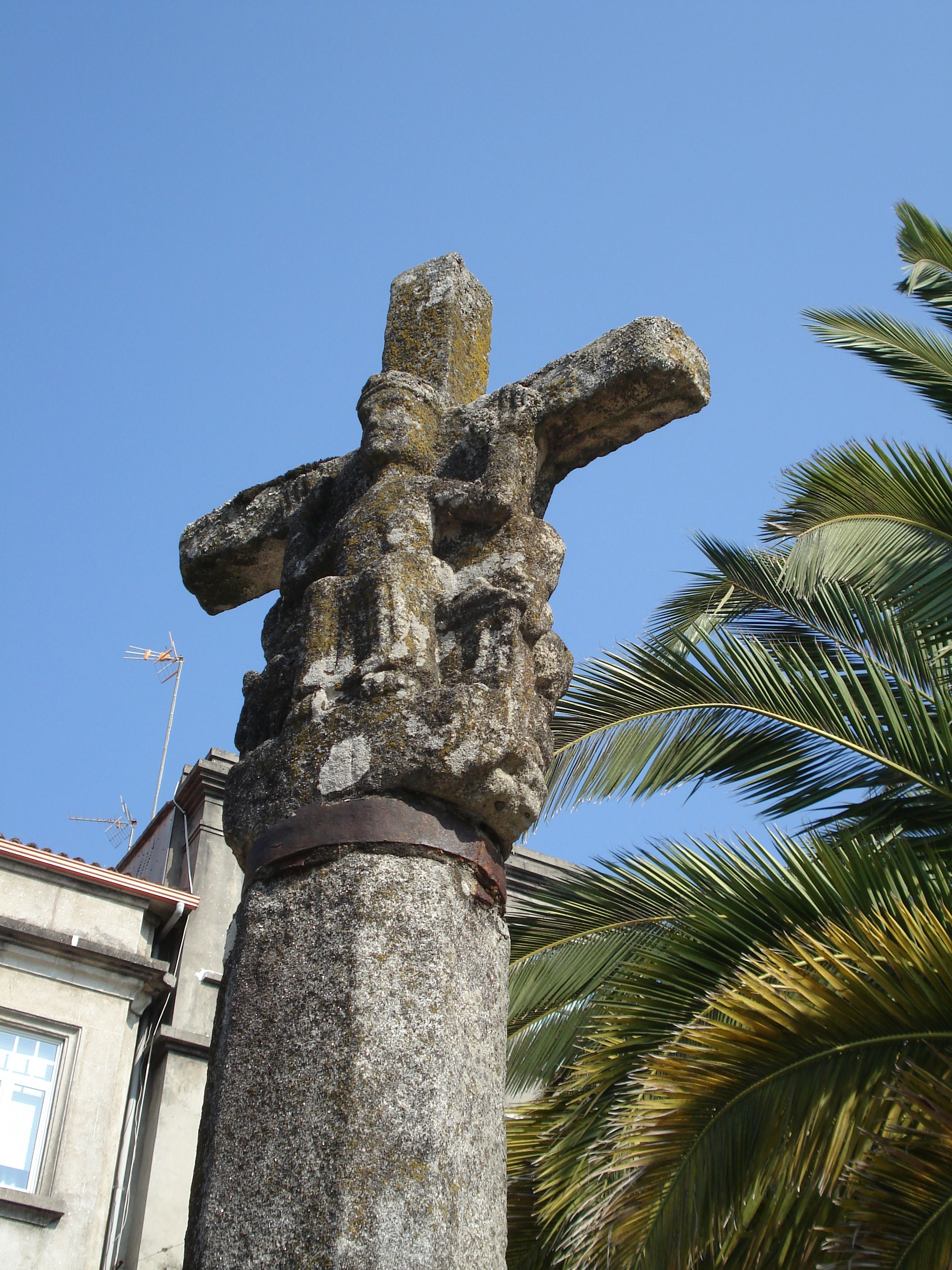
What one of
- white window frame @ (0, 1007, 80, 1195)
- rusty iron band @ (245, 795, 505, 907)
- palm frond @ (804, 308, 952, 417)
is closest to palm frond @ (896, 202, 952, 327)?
palm frond @ (804, 308, 952, 417)

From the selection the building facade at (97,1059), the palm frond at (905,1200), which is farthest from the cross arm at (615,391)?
the building facade at (97,1059)

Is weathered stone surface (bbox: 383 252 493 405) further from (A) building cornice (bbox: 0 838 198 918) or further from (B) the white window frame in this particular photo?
(A) building cornice (bbox: 0 838 198 918)

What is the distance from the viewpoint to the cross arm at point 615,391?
3.70 m

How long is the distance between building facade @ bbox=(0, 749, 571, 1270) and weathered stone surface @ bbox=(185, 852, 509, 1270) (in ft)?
23.7

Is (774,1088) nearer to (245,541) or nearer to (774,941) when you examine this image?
(774,941)

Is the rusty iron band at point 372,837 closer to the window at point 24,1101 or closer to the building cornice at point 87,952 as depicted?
the window at point 24,1101

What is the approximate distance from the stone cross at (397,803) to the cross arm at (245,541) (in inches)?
0.6

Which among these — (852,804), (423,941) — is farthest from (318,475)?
(852,804)

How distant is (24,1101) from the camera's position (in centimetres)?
978

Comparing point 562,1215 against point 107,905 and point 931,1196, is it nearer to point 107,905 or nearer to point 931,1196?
point 931,1196

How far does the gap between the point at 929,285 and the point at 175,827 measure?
802 centimetres

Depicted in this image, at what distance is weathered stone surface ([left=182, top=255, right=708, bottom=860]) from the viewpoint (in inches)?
123

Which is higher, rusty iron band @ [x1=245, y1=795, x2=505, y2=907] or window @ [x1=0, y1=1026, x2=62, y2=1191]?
window @ [x1=0, y1=1026, x2=62, y2=1191]

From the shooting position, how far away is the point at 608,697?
6.32m
